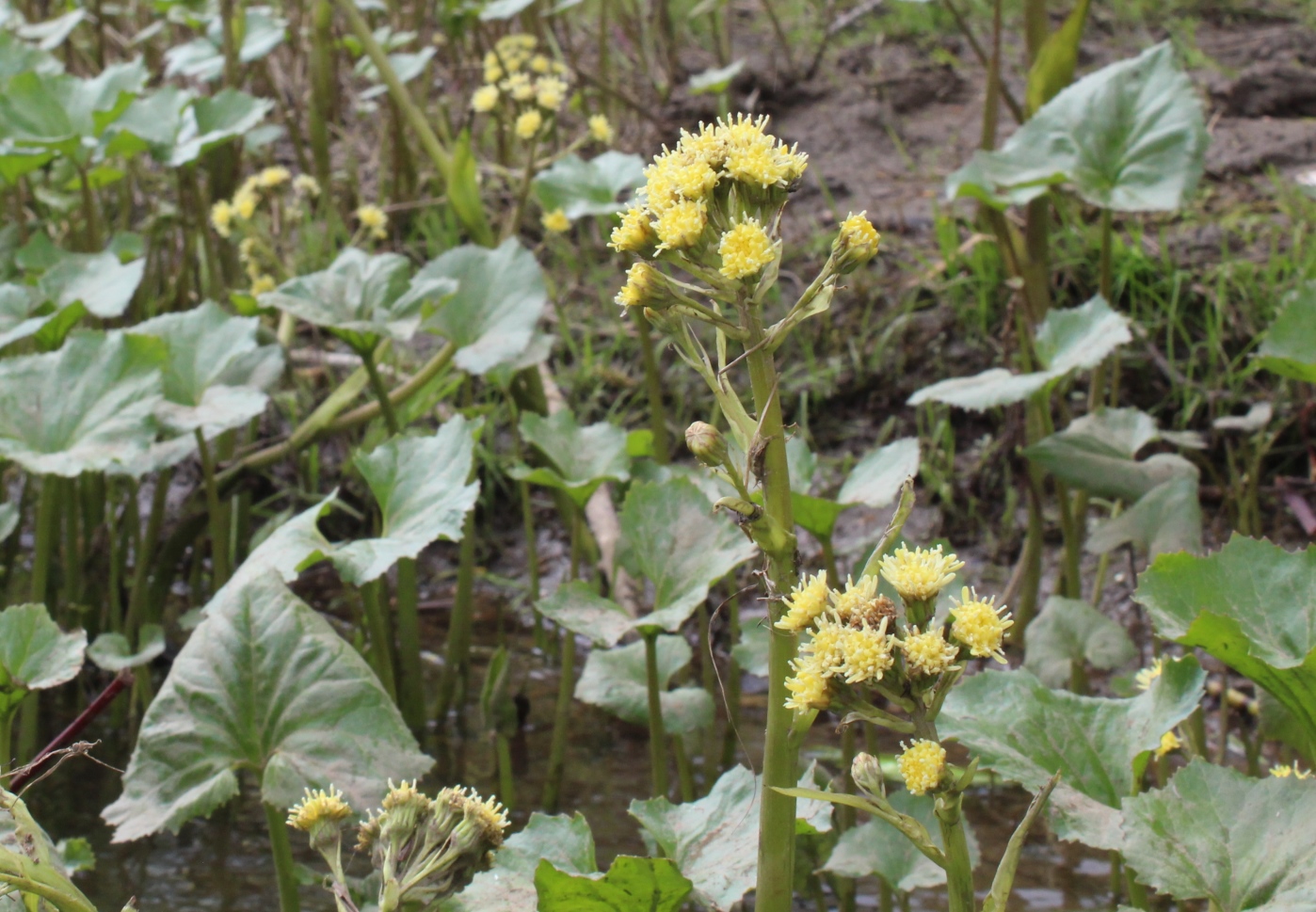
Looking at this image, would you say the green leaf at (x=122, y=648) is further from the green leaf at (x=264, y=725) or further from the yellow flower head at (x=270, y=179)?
the yellow flower head at (x=270, y=179)

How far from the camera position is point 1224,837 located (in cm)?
106

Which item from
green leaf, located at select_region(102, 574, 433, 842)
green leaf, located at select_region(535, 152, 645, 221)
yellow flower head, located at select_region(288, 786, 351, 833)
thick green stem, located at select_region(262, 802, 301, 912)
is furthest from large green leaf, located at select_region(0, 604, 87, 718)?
green leaf, located at select_region(535, 152, 645, 221)

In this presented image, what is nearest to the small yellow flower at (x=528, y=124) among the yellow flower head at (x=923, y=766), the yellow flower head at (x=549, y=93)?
the yellow flower head at (x=549, y=93)

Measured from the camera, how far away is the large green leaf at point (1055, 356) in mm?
1862

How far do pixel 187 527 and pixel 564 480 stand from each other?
2.86 ft

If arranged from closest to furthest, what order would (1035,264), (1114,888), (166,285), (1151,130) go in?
1. (1114,888)
2. (1151,130)
3. (1035,264)
4. (166,285)

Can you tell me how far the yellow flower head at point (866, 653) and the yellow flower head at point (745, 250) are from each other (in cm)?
28

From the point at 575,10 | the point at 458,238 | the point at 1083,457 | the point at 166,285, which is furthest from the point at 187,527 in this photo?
the point at 575,10

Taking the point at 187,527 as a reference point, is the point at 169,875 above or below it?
below

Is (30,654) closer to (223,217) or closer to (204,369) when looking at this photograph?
(204,369)

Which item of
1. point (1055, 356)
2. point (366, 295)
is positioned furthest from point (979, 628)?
point (366, 295)

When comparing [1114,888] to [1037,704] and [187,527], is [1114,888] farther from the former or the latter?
[187,527]

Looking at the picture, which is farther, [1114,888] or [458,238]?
[458,238]

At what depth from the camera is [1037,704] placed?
49.9 inches
